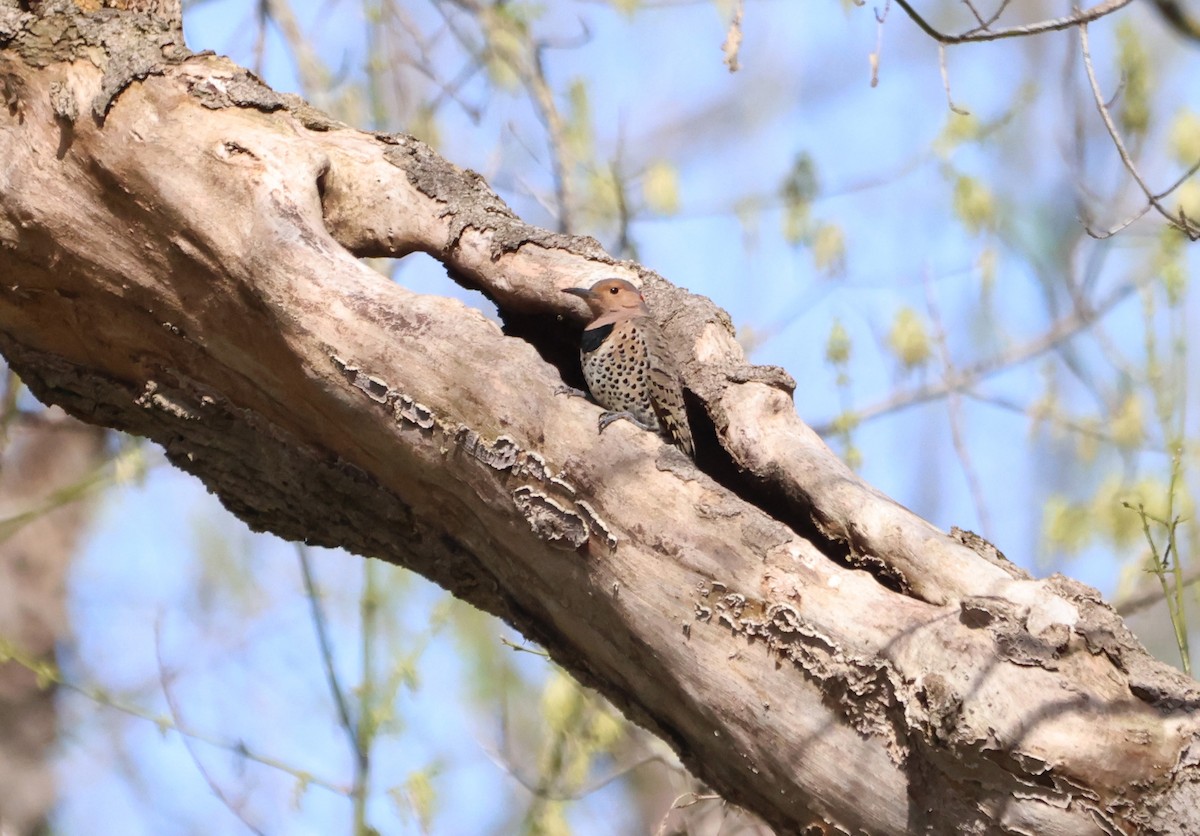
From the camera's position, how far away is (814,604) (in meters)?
2.65

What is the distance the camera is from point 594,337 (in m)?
3.88

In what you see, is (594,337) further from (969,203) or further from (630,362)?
(969,203)

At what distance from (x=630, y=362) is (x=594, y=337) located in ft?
0.54

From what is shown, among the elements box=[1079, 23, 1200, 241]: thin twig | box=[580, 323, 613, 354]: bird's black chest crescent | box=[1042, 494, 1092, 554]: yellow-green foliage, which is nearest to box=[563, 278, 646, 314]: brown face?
box=[580, 323, 613, 354]: bird's black chest crescent

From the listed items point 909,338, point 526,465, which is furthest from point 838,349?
point 526,465

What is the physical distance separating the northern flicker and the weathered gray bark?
0.08 meters

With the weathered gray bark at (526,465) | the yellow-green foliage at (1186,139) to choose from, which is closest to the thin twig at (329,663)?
the weathered gray bark at (526,465)

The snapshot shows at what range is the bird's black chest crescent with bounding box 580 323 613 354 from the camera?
383 centimetres

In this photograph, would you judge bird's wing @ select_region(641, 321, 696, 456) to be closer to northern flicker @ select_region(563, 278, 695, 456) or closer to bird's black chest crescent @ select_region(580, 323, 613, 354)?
northern flicker @ select_region(563, 278, 695, 456)

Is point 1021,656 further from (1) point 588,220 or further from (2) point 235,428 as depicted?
(1) point 588,220

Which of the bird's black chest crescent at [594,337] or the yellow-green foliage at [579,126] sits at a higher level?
the yellow-green foliage at [579,126]

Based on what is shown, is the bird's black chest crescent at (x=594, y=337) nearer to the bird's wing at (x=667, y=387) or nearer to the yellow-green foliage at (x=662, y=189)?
the bird's wing at (x=667, y=387)

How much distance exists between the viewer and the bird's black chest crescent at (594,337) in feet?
12.6

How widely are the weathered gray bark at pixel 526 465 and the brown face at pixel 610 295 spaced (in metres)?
0.04
